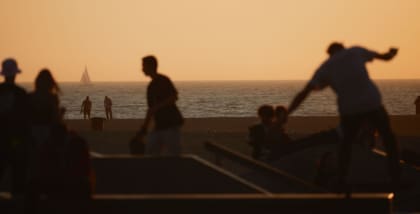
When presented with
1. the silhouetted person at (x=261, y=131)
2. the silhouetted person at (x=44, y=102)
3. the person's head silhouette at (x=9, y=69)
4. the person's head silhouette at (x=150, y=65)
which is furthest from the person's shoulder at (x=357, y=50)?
the silhouetted person at (x=261, y=131)

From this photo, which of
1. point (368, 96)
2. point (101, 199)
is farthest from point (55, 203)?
point (368, 96)

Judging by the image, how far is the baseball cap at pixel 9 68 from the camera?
9398mm

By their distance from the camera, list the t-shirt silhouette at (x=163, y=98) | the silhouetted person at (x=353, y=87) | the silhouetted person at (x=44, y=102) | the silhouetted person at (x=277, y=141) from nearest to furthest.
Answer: the silhouetted person at (x=44, y=102) < the silhouetted person at (x=353, y=87) < the t-shirt silhouette at (x=163, y=98) < the silhouetted person at (x=277, y=141)

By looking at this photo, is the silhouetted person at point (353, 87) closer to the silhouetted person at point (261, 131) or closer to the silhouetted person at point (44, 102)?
the silhouetted person at point (44, 102)

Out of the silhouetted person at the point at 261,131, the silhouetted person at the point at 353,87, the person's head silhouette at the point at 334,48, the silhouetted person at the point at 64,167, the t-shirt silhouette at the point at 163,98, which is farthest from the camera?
the silhouetted person at the point at 261,131

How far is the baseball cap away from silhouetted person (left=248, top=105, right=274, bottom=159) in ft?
14.5

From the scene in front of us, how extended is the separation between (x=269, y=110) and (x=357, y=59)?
4023 millimetres

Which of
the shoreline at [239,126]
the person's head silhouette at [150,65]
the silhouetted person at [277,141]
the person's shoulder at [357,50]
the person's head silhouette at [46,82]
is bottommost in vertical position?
the shoreline at [239,126]

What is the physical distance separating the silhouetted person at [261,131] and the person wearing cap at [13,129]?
447 cm

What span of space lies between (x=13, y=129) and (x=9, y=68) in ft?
2.54

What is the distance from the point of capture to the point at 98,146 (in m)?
17.5

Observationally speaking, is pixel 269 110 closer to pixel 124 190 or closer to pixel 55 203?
pixel 124 190

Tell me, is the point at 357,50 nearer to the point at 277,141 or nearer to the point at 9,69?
the point at 9,69

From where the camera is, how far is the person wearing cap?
8672mm
